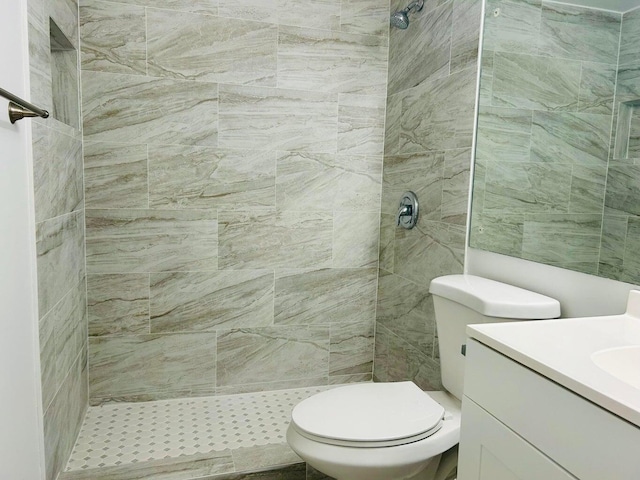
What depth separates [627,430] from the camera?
28.2 inches

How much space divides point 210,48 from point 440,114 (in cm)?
115

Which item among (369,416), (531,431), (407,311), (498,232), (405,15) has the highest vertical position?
(405,15)

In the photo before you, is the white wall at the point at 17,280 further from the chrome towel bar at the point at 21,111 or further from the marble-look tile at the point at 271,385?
the marble-look tile at the point at 271,385

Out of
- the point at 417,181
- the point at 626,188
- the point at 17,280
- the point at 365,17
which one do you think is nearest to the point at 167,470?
the point at 17,280

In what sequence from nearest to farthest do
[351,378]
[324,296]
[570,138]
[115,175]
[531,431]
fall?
[531,431] < [570,138] < [115,175] < [324,296] < [351,378]

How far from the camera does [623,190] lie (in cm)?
129

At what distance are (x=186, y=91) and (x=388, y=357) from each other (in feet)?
5.53

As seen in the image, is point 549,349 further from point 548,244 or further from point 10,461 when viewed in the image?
point 10,461

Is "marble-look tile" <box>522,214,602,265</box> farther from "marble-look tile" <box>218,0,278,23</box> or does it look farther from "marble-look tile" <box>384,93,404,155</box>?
"marble-look tile" <box>218,0,278,23</box>

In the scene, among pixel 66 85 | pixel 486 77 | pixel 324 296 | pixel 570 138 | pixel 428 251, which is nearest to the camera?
pixel 570 138

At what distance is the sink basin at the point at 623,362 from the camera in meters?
0.99

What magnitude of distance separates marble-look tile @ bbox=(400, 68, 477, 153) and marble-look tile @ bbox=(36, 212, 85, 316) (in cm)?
154

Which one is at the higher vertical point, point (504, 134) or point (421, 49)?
point (421, 49)

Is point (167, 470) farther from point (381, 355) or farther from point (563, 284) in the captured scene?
point (563, 284)
